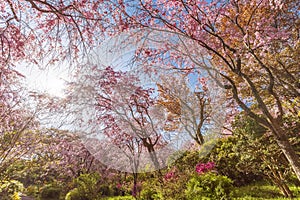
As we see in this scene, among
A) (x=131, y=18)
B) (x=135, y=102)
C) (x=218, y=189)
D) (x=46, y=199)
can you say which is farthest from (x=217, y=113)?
(x=46, y=199)

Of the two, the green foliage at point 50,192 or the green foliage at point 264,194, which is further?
Answer: the green foliage at point 50,192

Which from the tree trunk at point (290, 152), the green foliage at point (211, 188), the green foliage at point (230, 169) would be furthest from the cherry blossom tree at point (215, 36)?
the green foliage at point (230, 169)

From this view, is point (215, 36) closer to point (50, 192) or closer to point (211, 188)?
point (211, 188)

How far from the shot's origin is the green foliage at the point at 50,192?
10.6 meters

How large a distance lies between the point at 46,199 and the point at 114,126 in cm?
853

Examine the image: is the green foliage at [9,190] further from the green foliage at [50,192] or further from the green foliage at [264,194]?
the green foliage at [264,194]

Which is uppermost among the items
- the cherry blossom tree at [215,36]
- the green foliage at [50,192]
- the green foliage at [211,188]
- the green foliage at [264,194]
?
the cherry blossom tree at [215,36]

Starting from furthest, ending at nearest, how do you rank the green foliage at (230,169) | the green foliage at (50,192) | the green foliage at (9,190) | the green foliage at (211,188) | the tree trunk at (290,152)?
the green foliage at (50,192)
the green foliage at (230,169)
the green foliage at (9,190)
the green foliage at (211,188)
the tree trunk at (290,152)

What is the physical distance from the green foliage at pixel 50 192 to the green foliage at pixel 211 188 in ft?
33.1

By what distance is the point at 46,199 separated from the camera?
10.3 m

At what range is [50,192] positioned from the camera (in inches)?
423

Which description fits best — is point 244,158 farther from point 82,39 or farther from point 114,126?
point 82,39

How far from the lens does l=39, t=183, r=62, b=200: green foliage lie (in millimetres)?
10625

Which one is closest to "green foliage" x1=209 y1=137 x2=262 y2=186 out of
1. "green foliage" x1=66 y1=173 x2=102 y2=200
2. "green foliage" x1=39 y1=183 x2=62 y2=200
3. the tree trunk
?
the tree trunk
